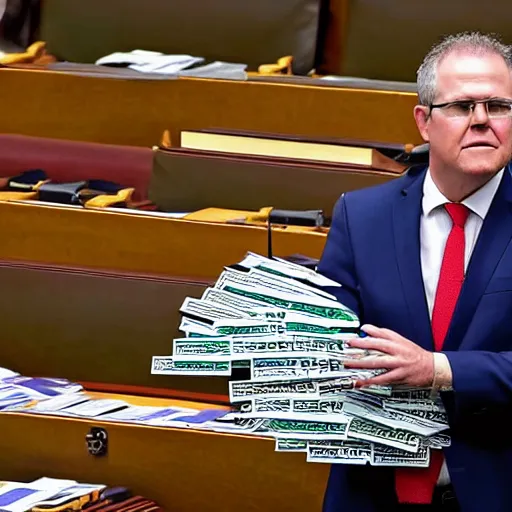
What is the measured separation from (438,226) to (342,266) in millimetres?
89

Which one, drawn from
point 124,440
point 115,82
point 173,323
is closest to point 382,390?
point 124,440

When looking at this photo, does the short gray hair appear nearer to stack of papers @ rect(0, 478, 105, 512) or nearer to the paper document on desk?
stack of papers @ rect(0, 478, 105, 512)

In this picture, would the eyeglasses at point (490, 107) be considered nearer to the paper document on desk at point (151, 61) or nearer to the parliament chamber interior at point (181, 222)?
the parliament chamber interior at point (181, 222)

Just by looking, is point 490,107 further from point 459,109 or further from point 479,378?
point 479,378

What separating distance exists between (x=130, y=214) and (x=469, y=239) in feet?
2.74

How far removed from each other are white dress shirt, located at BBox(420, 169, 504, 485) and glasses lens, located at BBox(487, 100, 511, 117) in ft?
0.21

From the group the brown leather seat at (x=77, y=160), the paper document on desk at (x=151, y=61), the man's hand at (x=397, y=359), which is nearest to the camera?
the man's hand at (x=397, y=359)

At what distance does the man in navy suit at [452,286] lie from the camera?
1.13 meters

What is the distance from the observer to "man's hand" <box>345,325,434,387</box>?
1104 millimetres

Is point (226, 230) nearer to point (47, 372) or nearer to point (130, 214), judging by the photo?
point (130, 214)

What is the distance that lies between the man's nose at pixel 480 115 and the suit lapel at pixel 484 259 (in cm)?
7

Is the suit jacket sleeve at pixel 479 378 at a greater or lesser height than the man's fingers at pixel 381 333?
lesser

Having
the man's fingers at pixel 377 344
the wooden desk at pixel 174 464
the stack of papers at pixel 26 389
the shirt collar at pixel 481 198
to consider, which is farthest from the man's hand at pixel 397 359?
the stack of papers at pixel 26 389

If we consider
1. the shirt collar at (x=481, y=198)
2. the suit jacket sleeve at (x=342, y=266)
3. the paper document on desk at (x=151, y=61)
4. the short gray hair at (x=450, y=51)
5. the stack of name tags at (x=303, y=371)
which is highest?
the paper document on desk at (x=151, y=61)
